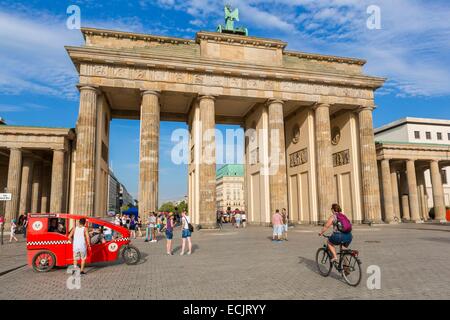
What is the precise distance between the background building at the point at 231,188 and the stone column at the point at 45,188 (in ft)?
261

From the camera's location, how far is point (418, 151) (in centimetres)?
3928

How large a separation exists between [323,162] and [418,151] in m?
16.6

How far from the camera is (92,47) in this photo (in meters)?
26.3

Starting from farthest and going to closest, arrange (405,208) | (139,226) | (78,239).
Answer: (405,208) → (139,226) → (78,239)

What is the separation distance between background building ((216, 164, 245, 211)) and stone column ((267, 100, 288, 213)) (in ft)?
283

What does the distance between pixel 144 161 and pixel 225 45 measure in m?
13.3

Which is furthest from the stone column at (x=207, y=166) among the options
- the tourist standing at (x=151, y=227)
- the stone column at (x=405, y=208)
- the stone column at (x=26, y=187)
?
the stone column at (x=405, y=208)

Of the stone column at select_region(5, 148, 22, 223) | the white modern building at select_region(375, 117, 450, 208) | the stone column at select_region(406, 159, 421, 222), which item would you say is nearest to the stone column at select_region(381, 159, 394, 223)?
the stone column at select_region(406, 159, 421, 222)

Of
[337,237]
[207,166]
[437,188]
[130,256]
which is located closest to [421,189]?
[437,188]

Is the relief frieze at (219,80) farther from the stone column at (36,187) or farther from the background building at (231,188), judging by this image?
the background building at (231,188)

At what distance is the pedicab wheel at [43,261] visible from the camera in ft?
32.4

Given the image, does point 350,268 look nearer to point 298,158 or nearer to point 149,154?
point 149,154
